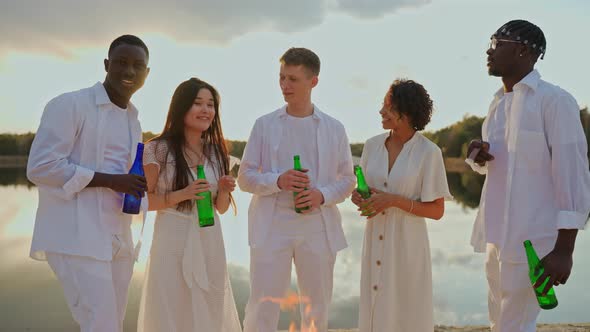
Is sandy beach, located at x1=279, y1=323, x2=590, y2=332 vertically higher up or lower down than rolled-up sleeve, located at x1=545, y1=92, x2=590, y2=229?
lower down

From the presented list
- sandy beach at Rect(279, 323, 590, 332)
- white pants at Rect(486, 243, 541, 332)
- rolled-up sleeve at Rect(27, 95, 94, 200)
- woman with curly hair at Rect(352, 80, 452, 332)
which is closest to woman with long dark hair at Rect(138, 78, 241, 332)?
rolled-up sleeve at Rect(27, 95, 94, 200)

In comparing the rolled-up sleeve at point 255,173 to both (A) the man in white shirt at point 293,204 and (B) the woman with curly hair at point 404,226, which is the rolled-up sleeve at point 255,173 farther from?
(B) the woman with curly hair at point 404,226

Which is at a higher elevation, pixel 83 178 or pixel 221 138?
pixel 221 138

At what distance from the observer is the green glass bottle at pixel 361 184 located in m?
4.36

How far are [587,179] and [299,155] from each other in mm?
2159

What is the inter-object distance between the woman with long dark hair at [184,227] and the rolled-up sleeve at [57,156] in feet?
2.49

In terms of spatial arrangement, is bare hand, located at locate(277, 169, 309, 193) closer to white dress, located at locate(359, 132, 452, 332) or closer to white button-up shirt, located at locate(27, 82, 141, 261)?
white dress, located at locate(359, 132, 452, 332)

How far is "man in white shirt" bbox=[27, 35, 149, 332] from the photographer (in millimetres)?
3301

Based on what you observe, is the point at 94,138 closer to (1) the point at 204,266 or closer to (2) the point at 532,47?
(1) the point at 204,266

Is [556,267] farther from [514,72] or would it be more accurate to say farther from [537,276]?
[514,72]

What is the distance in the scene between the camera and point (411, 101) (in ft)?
13.8

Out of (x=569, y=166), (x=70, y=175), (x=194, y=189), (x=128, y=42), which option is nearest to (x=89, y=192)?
(x=70, y=175)

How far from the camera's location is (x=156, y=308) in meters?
4.13

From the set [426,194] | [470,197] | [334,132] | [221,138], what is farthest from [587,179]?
[470,197]
